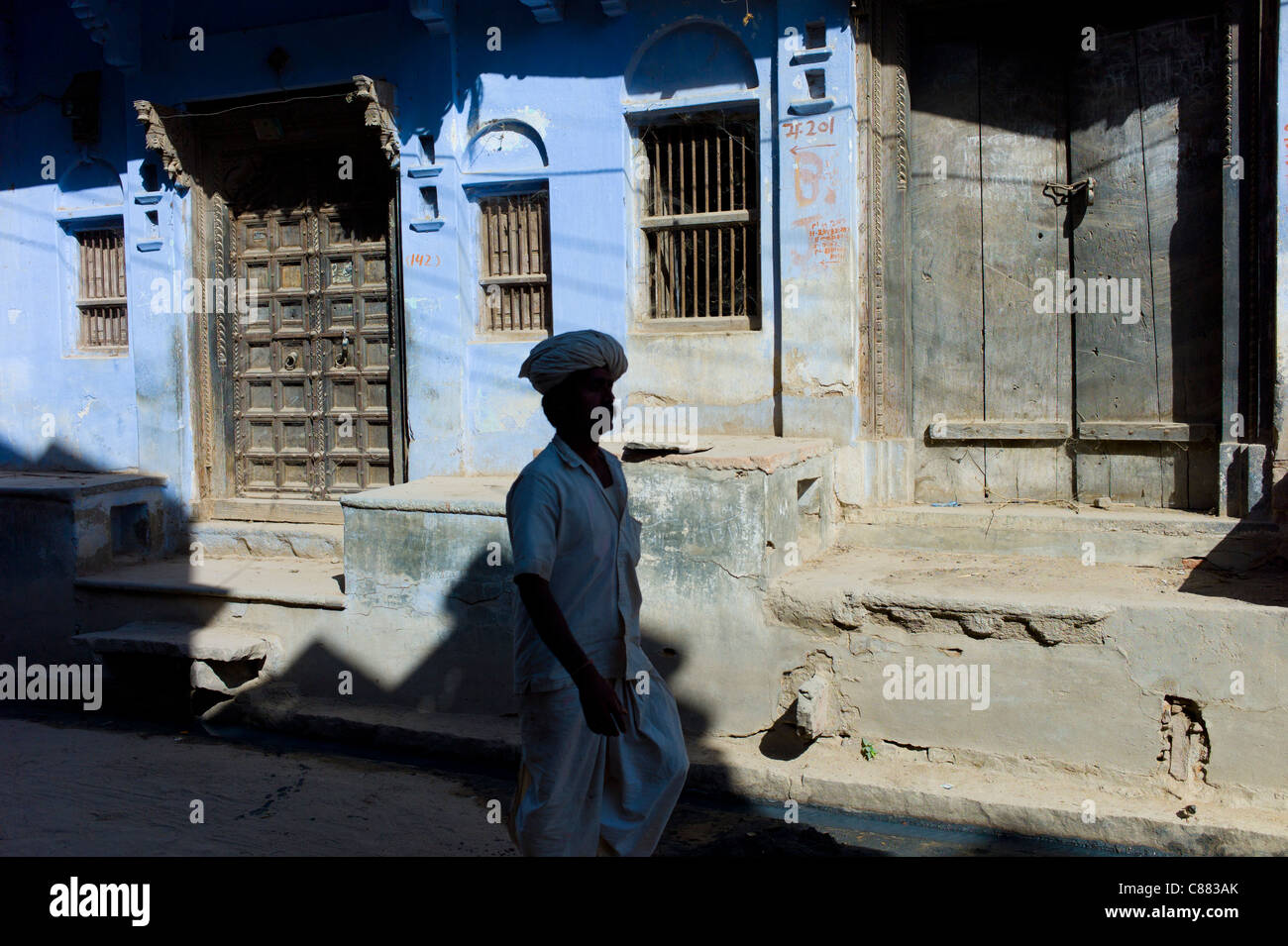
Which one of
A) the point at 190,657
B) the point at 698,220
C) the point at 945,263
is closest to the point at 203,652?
the point at 190,657

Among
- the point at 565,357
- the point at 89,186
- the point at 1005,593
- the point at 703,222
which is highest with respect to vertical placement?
the point at 89,186

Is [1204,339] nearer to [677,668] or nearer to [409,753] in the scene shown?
[677,668]

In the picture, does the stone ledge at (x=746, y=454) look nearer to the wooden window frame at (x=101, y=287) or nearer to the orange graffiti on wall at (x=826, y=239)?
the orange graffiti on wall at (x=826, y=239)

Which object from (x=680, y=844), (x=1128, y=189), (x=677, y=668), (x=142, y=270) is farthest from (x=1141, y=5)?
(x=142, y=270)

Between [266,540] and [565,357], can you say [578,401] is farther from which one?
[266,540]

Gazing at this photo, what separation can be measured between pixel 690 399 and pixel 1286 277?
11.2 ft

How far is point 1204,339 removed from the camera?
631 centimetres

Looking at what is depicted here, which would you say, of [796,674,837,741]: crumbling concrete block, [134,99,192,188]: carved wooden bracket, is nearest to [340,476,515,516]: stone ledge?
[796,674,837,741]: crumbling concrete block

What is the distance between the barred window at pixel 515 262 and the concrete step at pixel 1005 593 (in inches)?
114

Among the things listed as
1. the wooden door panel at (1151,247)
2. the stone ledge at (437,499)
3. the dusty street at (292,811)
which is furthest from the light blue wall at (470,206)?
the dusty street at (292,811)

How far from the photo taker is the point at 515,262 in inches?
306

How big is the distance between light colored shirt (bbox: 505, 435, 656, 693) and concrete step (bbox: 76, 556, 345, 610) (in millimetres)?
3812

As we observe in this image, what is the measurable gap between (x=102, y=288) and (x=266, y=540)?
106 inches

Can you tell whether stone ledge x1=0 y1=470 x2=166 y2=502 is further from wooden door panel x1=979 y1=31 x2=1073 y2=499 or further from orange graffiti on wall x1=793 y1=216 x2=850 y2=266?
wooden door panel x1=979 y1=31 x2=1073 y2=499
